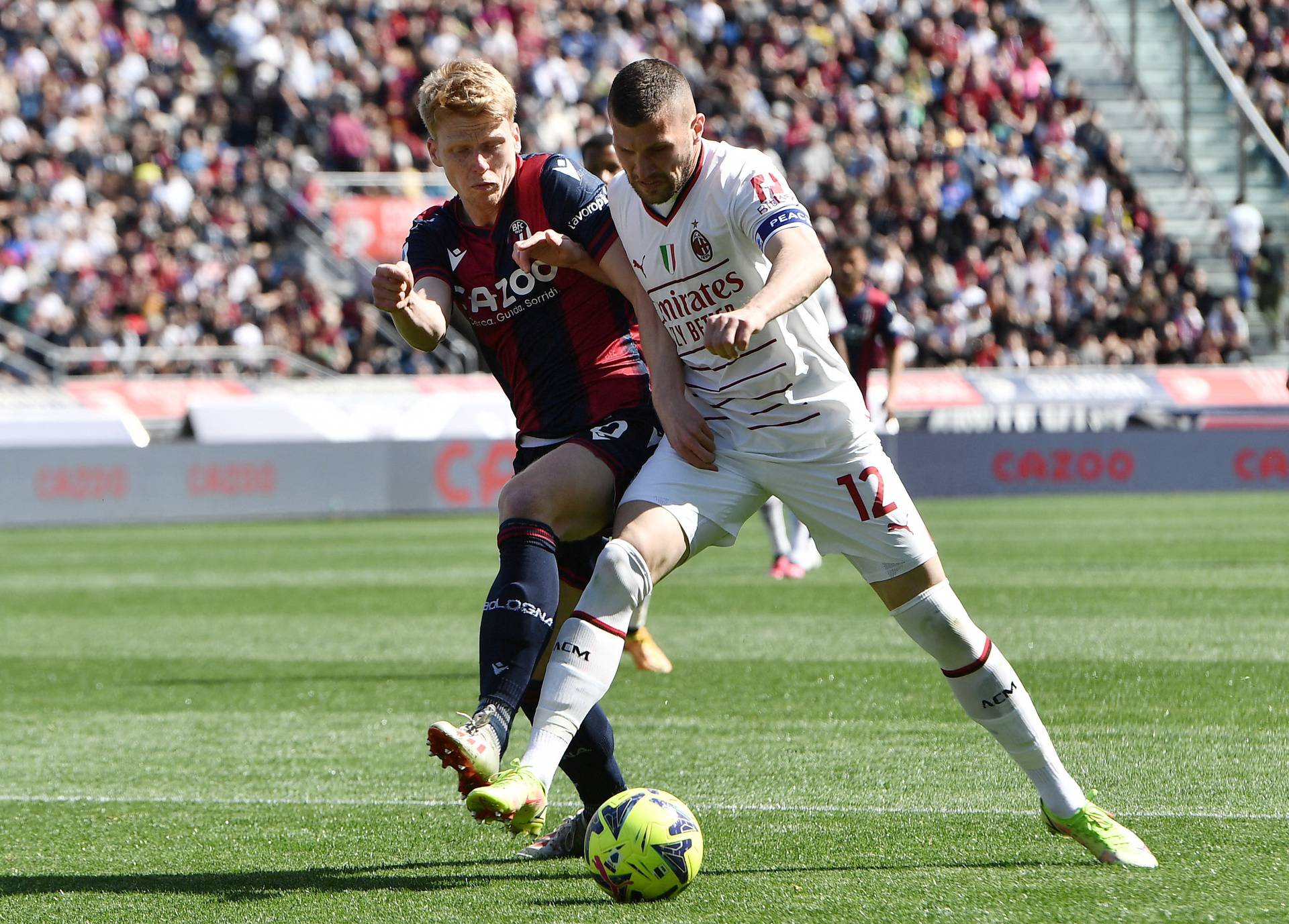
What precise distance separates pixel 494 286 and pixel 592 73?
24.9m

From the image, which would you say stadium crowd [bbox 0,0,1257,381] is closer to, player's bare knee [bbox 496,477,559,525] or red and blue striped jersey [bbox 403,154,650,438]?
red and blue striped jersey [bbox 403,154,650,438]

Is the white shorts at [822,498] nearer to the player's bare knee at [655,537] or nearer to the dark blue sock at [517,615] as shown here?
the player's bare knee at [655,537]

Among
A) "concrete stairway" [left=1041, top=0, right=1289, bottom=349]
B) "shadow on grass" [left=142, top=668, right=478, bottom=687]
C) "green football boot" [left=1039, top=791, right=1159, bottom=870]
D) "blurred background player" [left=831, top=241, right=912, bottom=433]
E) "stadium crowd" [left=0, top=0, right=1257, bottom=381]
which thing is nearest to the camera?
"green football boot" [left=1039, top=791, right=1159, bottom=870]

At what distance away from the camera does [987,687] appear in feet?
15.7

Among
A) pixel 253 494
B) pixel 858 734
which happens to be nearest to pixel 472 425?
pixel 253 494

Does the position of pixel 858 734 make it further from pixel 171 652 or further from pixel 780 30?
pixel 780 30

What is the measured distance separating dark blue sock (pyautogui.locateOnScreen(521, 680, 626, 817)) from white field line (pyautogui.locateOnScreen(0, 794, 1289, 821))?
0.58 metres

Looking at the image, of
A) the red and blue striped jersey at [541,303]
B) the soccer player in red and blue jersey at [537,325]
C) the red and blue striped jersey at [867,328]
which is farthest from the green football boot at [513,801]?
the red and blue striped jersey at [867,328]

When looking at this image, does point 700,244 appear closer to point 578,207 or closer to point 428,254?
point 578,207

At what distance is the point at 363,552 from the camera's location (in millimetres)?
17141

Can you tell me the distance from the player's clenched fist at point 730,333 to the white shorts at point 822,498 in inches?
24.5

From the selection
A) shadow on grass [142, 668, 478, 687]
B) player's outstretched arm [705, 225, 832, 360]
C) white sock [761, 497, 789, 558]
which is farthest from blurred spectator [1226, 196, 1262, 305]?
player's outstretched arm [705, 225, 832, 360]

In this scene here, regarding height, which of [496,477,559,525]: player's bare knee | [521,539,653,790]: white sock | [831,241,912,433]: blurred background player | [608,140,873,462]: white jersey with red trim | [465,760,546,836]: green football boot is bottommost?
[831,241,912,433]: blurred background player

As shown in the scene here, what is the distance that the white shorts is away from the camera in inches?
186
